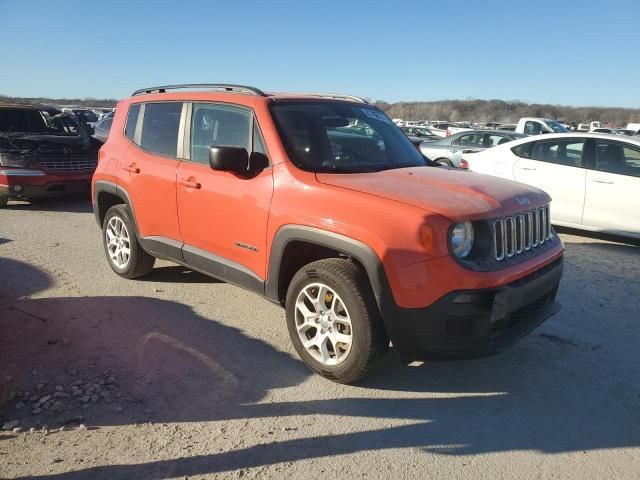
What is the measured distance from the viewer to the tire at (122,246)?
518cm

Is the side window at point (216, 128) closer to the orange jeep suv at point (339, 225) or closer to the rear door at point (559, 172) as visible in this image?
the orange jeep suv at point (339, 225)

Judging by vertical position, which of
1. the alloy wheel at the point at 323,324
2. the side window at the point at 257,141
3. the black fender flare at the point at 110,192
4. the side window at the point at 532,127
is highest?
the side window at the point at 532,127

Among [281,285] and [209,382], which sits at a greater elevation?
[281,285]

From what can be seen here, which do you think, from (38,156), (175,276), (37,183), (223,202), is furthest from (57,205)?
(223,202)

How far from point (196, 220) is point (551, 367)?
117 inches

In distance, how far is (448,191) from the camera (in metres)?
3.33

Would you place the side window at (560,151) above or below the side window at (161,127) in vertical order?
below

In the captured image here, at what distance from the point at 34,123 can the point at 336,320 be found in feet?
30.5

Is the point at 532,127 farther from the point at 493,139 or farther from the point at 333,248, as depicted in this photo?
the point at 333,248

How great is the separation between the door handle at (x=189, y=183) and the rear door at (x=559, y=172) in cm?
554

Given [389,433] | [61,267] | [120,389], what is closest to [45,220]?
[61,267]

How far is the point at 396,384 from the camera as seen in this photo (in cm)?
346

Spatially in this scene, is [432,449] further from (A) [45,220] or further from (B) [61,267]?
(A) [45,220]

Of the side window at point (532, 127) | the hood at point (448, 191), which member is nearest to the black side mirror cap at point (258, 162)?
the hood at point (448, 191)
